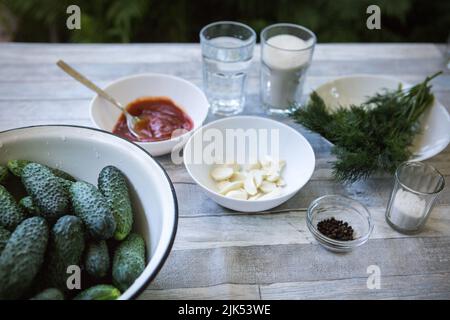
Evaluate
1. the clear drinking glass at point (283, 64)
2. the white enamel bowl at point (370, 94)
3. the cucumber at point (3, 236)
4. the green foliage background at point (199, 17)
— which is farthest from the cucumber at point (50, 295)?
the green foliage background at point (199, 17)

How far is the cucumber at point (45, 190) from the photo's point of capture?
2.65ft

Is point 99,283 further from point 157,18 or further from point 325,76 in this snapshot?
point 157,18

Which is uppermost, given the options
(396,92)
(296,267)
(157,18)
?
(396,92)

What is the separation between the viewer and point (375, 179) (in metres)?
1.12

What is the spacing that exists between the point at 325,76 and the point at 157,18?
1149mm

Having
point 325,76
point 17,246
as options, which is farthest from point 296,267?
point 325,76

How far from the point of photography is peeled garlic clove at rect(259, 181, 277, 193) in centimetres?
106

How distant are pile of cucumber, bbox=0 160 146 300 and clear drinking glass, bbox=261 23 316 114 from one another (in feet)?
1.85

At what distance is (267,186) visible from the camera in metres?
1.07

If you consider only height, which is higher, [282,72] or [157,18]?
[282,72]

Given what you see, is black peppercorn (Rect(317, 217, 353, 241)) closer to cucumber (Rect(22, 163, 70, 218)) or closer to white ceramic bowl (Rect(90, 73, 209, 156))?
white ceramic bowl (Rect(90, 73, 209, 156))

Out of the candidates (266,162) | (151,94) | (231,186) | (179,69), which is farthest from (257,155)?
(179,69)

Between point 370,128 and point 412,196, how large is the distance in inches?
8.9
